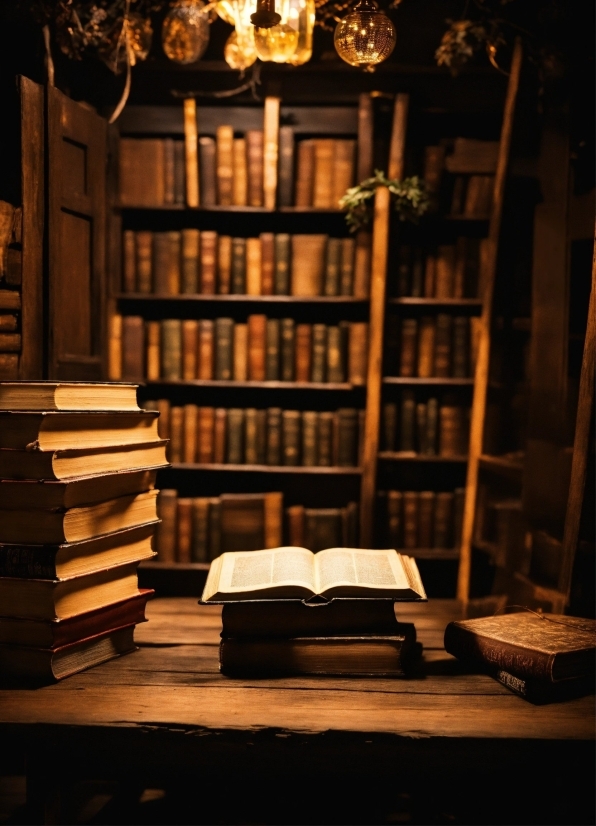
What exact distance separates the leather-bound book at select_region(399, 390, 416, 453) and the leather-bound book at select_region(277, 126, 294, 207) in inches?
36.4

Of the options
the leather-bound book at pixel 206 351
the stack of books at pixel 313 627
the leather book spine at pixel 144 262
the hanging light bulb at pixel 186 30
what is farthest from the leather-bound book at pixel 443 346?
the stack of books at pixel 313 627

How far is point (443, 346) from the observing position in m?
3.04

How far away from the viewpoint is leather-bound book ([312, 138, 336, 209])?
9.88 ft

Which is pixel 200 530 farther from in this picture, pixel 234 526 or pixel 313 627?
pixel 313 627

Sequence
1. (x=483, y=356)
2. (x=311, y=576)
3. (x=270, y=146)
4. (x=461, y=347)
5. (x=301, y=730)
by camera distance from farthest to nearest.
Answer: (x=461, y=347)
(x=270, y=146)
(x=483, y=356)
(x=311, y=576)
(x=301, y=730)

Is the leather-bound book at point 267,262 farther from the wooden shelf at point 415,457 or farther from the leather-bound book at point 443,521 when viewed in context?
the leather-bound book at point 443,521

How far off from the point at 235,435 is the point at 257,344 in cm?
38

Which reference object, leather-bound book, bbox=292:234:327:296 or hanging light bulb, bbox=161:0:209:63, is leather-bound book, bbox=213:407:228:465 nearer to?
leather-bound book, bbox=292:234:327:296

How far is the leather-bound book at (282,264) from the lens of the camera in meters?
3.03

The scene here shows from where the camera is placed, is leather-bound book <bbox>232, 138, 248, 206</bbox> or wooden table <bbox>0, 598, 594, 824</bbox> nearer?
wooden table <bbox>0, 598, 594, 824</bbox>

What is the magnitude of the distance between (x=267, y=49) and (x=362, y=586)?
1.47 metres

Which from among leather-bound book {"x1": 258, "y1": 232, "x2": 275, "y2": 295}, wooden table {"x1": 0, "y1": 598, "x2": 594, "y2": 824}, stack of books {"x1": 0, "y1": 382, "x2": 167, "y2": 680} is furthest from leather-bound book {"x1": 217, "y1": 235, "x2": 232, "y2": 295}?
wooden table {"x1": 0, "y1": 598, "x2": 594, "y2": 824}

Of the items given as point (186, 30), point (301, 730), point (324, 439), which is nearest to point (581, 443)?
point (301, 730)

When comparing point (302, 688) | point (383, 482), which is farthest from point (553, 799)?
point (383, 482)
